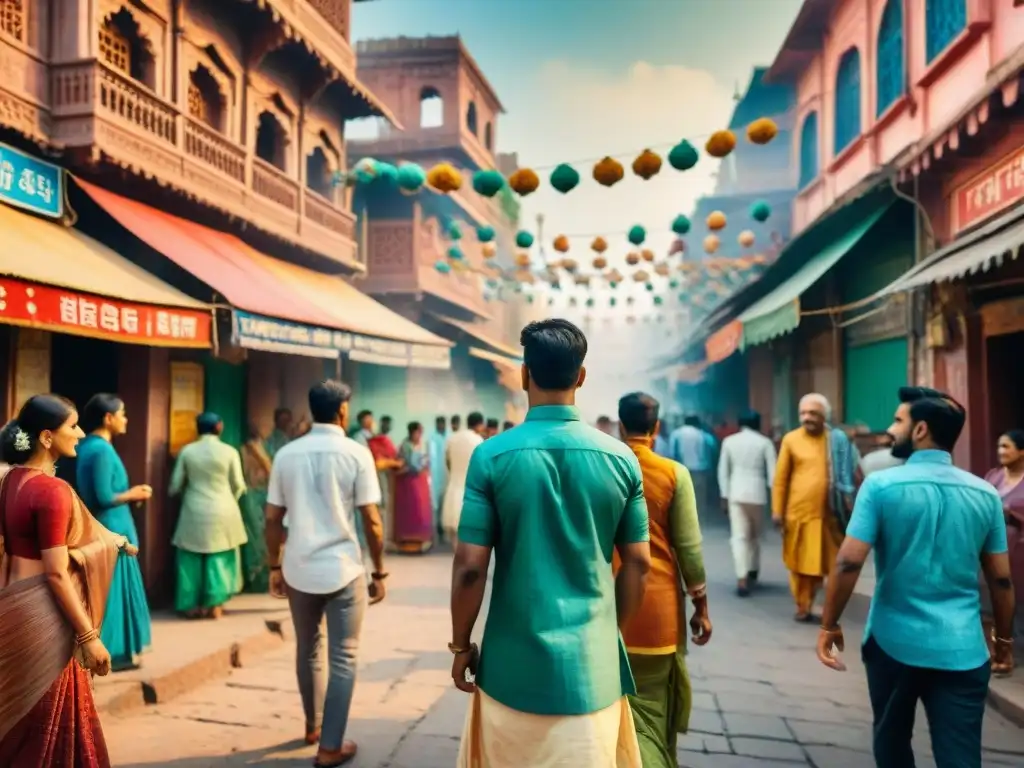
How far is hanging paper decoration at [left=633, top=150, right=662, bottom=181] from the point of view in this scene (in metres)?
7.36

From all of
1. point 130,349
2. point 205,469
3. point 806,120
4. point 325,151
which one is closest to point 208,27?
point 325,151

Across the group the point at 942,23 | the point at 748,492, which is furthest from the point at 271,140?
the point at 942,23

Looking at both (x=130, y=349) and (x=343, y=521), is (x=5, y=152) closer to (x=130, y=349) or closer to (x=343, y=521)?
(x=130, y=349)

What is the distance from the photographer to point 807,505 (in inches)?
243

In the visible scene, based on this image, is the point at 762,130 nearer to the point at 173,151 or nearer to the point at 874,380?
the point at 874,380

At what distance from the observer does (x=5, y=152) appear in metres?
6.11

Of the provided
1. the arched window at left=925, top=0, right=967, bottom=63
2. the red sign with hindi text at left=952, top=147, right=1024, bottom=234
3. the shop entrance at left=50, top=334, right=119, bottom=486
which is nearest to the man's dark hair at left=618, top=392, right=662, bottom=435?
the red sign with hindi text at left=952, top=147, right=1024, bottom=234

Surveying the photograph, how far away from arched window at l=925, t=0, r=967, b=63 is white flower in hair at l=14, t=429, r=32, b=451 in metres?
8.26

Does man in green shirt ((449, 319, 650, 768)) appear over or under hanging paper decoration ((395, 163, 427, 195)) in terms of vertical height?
under

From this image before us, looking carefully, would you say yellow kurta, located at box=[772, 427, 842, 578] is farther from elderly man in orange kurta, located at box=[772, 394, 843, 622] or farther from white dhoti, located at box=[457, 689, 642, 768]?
white dhoti, located at box=[457, 689, 642, 768]

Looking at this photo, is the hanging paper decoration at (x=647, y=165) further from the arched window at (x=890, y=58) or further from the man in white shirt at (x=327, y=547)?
the man in white shirt at (x=327, y=547)

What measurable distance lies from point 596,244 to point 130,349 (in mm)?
7214

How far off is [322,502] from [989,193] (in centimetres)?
619

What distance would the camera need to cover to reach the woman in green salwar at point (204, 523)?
639 centimetres
